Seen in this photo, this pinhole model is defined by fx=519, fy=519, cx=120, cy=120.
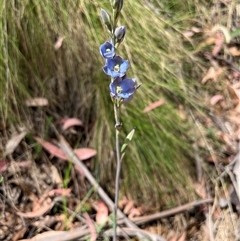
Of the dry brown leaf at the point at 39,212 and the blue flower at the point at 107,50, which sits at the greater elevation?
the blue flower at the point at 107,50

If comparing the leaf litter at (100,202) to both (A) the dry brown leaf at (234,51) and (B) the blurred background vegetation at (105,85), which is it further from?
(A) the dry brown leaf at (234,51)

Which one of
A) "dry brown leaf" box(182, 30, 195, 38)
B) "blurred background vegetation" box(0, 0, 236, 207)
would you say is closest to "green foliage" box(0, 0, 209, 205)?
"blurred background vegetation" box(0, 0, 236, 207)

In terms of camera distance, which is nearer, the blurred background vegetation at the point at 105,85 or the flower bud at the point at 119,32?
the flower bud at the point at 119,32

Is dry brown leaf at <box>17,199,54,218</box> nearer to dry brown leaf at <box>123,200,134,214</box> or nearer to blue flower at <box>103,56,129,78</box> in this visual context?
dry brown leaf at <box>123,200,134,214</box>

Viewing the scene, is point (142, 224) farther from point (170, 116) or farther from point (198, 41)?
point (198, 41)

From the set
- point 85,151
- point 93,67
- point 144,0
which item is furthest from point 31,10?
point 85,151

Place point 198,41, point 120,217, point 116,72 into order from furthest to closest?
point 198,41, point 120,217, point 116,72

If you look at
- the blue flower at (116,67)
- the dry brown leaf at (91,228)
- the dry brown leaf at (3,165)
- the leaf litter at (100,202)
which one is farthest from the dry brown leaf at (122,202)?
the blue flower at (116,67)
